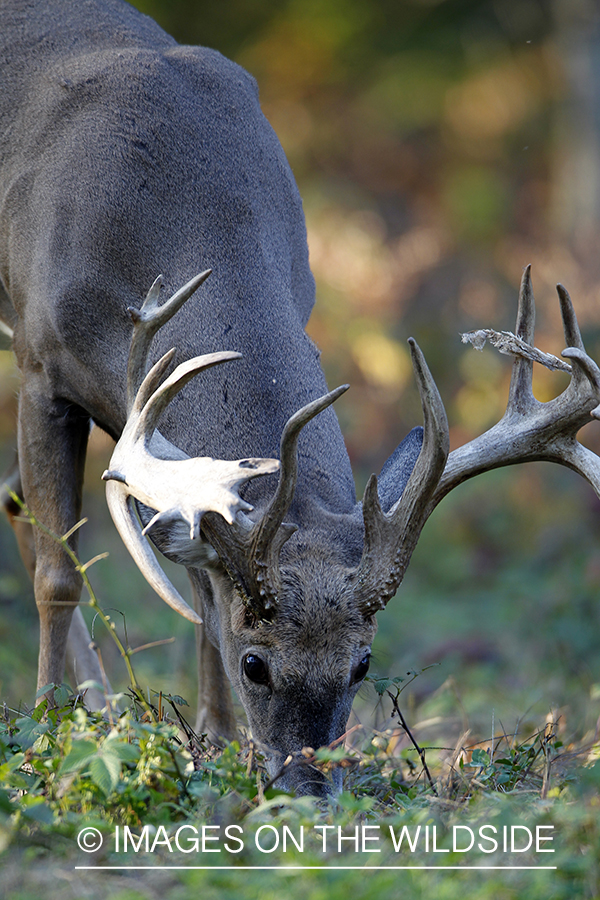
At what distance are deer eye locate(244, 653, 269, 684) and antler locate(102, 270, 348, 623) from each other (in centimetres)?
18

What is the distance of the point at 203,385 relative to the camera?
161 inches

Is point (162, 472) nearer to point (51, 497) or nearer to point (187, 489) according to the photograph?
point (187, 489)

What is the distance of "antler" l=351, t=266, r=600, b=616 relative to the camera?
11.8 ft

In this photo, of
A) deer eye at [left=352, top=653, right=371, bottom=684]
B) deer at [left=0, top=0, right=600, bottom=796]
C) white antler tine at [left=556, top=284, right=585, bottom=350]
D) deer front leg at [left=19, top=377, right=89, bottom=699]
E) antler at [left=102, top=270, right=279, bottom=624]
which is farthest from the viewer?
deer front leg at [left=19, top=377, right=89, bottom=699]

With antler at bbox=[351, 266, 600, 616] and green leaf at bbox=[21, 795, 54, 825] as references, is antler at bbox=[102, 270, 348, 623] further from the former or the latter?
green leaf at bbox=[21, 795, 54, 825]

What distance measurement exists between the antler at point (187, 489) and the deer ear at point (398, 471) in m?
A: 0.54

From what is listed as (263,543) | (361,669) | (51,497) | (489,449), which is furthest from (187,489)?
(51,497)

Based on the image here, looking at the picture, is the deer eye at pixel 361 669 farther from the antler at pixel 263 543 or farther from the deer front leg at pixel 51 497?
the deer front leg at pixel 51 497

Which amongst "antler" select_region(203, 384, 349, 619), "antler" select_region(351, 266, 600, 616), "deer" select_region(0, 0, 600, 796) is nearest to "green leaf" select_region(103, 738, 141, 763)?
"deer" select_region(0, 0, 600, 796)

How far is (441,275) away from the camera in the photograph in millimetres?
13672

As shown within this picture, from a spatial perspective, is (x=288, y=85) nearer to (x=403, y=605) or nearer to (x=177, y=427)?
(x=403, y=605)

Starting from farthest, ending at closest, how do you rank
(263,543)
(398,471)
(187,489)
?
(398,471) < (263,543) < (187,489)

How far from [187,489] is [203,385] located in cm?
83

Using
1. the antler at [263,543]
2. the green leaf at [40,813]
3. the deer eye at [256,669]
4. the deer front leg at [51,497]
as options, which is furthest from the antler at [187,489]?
the deer front leg at [51,497]
